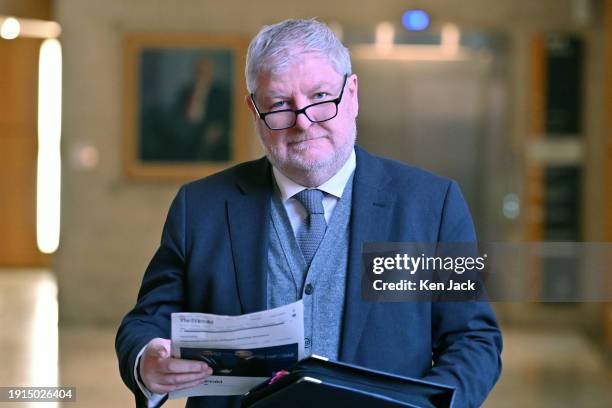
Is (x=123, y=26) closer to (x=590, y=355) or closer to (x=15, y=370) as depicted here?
(x=15, y=370)

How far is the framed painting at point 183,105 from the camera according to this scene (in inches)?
389

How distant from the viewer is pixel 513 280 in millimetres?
9062

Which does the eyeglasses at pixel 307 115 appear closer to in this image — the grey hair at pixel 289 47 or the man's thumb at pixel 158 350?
the grey hair at pixel 289 47

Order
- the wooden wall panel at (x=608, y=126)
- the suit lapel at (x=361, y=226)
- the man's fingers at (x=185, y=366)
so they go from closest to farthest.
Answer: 1. the man's fingers at (x=185, y=366)
2. the suit lapel at (x=361, y=226)
3. the wooden wall panel at (x=608, y=126)

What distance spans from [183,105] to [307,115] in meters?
7.76

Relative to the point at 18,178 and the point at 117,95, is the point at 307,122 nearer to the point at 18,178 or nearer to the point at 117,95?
the point at 117,95

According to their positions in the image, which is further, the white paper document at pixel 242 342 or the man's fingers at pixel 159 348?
the man's fingers at pixel 159 348

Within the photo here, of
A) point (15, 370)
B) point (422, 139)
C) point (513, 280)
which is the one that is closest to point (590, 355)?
point (513, 280)

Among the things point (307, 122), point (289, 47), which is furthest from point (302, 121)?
point (289, 47)

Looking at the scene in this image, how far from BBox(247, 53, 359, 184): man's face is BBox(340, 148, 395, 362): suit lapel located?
0.12 m

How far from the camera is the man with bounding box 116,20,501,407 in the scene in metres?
2.32

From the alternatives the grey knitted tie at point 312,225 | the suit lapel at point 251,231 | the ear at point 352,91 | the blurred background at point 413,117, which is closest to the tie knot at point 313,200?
the grey knitted tie at point 312,225

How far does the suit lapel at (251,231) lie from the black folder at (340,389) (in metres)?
0.39

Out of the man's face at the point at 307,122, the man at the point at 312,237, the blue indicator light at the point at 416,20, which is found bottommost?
the man at the point at 312,237
